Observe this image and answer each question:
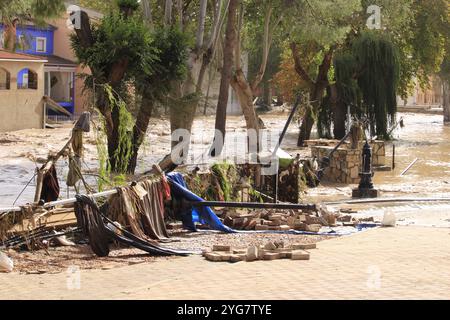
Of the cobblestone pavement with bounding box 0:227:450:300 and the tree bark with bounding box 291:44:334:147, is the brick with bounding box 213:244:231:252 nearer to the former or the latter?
the cobblestone pavement with bounding box 0:227:450:300

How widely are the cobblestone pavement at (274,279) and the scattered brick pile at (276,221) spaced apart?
2523mm

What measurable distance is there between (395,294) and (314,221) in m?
6.50

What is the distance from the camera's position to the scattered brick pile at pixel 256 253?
11570 mm

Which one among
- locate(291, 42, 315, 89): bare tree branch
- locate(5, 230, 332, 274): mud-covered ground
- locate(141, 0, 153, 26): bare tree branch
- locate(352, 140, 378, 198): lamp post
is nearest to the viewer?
locate(5, 230, 332, 274): mud-covered ground

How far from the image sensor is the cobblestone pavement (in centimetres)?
927

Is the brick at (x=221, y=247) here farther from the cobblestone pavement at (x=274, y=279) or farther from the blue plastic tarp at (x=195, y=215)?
the blue plastic tarp at (x=195, y=215)

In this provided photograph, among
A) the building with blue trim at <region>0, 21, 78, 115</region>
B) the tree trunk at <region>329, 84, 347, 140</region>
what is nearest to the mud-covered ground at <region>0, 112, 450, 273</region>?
the tree trunk at <region>329, 84, 347, 140</region>

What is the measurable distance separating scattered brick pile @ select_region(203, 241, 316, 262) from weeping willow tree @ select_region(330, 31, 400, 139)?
2881cm

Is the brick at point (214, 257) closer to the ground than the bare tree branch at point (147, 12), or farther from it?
closer to the ground

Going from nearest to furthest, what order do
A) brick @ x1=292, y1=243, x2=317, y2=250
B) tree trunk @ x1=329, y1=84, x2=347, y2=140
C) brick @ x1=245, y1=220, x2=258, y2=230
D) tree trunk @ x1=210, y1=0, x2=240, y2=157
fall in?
brick @ x1=292, y1=243, x2=317, y2=250 → brick @ x1=245, y1=220, x2=258, y2=230 → tree trunk @ x1=210, y1=0, x2=240, y2=157 → tree trunk @ x1=329, y1=84, x2=347, y2=140

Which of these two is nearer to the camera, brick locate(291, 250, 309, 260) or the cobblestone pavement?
the cobblestone pavement

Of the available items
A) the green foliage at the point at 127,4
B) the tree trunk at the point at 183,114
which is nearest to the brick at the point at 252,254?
the green foliage at the point at 127,4

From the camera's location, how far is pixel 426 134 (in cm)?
5331
